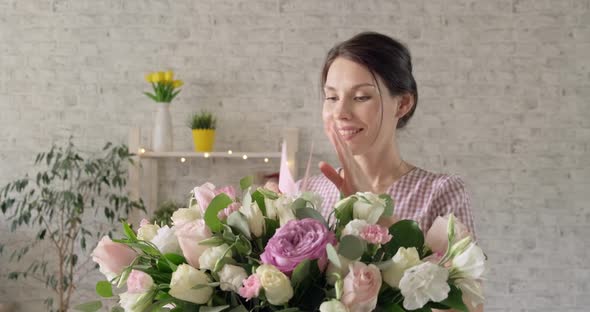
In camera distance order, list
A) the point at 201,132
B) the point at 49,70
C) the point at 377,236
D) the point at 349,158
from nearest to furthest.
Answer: the point at 377,236, the point at 349,158, the point at 201,132, the point at 49,70

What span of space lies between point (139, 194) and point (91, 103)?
603 millimetres

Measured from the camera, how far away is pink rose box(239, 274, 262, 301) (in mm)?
777

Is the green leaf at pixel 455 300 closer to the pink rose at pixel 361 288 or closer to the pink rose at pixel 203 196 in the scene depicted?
the pink rose at pixel 361 288

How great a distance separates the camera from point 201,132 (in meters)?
3.55

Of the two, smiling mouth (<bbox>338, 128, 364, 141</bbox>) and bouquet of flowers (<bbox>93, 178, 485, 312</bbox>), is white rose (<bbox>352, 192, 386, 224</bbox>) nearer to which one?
bouquet of flowers (<bbox>93, 178, 485, 312</bbox>)

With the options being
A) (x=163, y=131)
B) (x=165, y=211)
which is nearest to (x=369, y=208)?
(x=165, y=211)

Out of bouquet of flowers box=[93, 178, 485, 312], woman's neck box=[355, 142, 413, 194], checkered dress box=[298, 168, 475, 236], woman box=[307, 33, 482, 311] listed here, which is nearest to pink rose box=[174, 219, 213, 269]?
bouquet of flowers box=[93, 178, 485, 312]

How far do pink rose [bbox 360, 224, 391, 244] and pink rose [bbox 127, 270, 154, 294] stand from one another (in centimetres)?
28

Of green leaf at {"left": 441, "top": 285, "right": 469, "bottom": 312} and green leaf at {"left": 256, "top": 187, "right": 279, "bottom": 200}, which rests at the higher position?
green leaf at {"left": 256, "top": 187, "right": 279, "bottom": 200}

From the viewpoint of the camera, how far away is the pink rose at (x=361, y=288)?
77cm

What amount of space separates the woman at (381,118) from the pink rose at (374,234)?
1.38 feet

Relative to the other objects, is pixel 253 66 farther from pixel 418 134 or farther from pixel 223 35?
pixel 418 134

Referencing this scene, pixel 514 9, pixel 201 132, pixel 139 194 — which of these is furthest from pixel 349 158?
pixel 514 9

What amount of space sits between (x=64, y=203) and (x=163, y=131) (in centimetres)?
66
